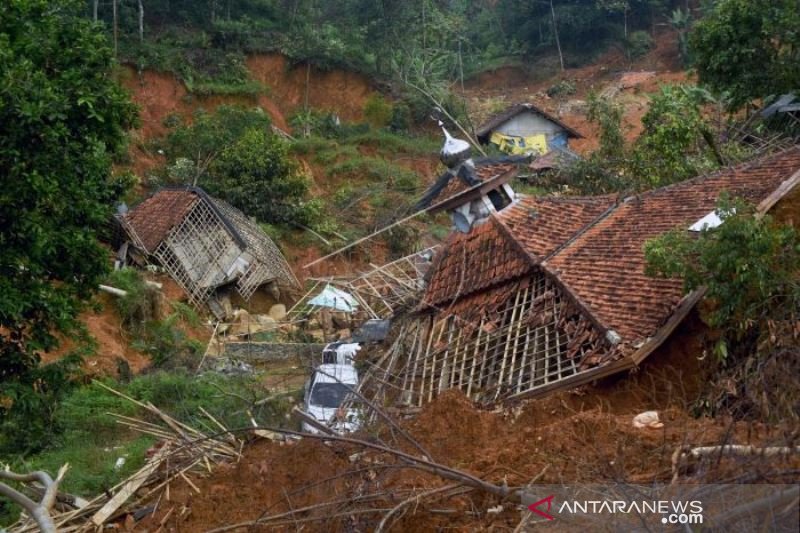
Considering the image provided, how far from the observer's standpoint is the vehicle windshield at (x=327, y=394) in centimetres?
1416

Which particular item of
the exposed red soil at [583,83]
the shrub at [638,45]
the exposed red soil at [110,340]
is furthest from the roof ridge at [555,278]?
the shrub at [638,45]

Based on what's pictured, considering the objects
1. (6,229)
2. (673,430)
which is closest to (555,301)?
(673,430)

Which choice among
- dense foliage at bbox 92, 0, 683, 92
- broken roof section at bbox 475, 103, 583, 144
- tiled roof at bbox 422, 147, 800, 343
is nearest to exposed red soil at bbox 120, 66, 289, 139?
dense foliage at bbox 92, 0, 683, 92

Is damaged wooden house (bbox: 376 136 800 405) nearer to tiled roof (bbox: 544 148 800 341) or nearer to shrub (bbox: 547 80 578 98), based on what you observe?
tiled roof (bbox: 544 148 800 341)

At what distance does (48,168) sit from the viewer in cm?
964

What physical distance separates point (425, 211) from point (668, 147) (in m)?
4.43

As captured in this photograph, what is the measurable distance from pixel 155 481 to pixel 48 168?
3.43 meters

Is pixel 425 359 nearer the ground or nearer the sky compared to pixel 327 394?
nearer the sky

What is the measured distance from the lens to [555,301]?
11000 mm

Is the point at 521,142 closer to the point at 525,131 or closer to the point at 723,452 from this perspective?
the point at 525,131

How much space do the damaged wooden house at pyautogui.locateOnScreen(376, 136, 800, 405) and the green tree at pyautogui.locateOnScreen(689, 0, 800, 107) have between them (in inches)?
233

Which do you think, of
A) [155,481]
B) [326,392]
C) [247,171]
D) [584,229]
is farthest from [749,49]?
[155,481]

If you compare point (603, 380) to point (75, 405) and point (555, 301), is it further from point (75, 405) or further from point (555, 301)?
point (75, 405)

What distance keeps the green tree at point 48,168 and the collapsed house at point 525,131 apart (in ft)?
87.5
